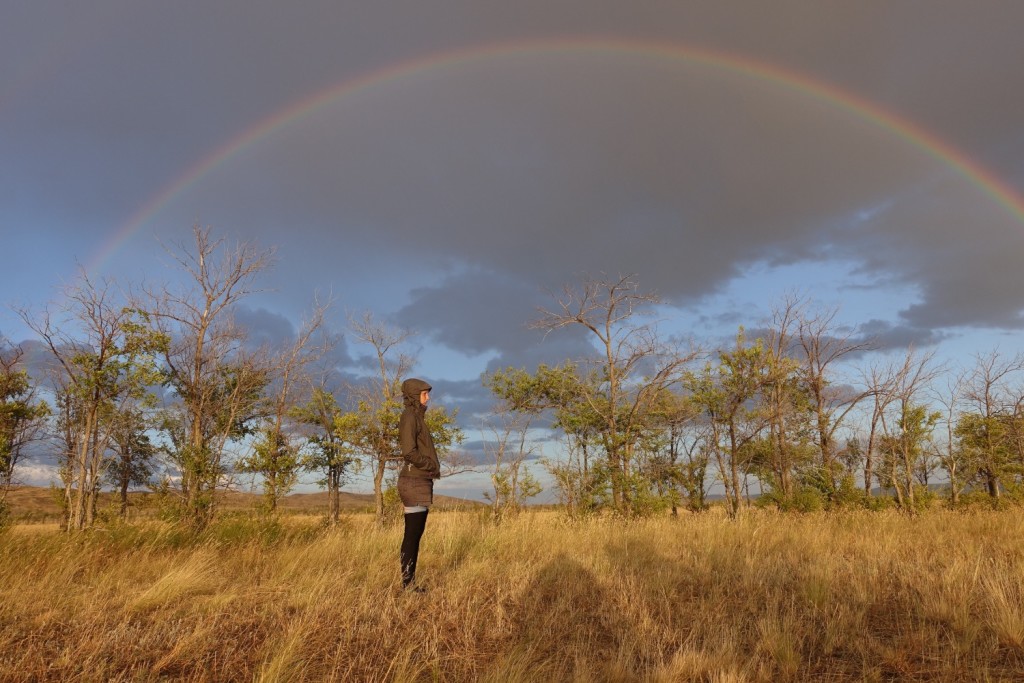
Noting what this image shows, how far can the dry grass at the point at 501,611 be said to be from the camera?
3.51 meters

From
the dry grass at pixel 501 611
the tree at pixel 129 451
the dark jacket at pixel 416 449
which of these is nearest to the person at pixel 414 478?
the dark jacket at pixel 416 449

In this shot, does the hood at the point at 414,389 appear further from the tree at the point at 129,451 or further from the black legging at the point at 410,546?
the tree at the point at 129,451

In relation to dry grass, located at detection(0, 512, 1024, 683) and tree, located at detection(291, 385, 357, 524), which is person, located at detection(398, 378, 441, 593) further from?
tree, located at detection(291, 385, 357, 524)

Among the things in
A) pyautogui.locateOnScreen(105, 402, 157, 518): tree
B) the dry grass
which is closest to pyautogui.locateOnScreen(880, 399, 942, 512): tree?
the dry grass

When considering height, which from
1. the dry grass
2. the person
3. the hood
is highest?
the hood

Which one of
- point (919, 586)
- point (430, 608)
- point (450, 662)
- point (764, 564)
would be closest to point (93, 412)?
point (430, 608)

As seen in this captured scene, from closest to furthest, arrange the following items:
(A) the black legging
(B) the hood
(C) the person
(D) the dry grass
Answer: (D) the dry grass, (A) the black legging, (C) the person, (B) the hood

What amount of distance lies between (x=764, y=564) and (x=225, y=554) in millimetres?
6591

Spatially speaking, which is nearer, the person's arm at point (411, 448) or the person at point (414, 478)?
the person at point (414, 478)

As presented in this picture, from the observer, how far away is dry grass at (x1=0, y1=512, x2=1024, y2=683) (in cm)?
351

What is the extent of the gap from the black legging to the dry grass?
161 millimetres

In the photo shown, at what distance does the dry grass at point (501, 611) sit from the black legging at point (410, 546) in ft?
0.53

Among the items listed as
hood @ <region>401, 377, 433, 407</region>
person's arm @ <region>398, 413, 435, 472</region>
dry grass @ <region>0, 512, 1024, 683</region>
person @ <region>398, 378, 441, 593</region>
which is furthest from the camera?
hood @ <region>401, 377, 433, 407</region>

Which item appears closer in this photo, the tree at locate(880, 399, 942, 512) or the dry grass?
the dry grass
